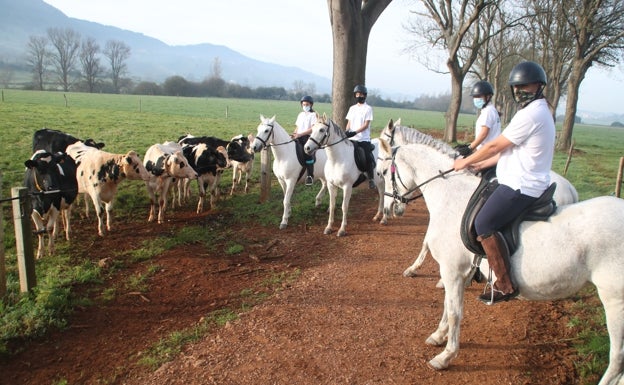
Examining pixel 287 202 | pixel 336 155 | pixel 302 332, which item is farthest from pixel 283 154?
pixel 302 332

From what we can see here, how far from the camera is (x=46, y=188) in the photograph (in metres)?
7.67

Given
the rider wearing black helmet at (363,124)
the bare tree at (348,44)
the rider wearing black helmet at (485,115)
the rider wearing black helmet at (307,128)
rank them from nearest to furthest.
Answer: the rider wearing black helmet at (485,115)
the rider wearing black helmet at (363,124)
the rider wearing black helmet at (307,128)
the bare tree at (348,44)

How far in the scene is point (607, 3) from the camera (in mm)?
21500

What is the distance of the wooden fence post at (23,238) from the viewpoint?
5648mm

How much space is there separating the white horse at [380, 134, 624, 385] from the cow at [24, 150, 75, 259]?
6981mm

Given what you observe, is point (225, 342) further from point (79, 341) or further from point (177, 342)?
point (79, 341)

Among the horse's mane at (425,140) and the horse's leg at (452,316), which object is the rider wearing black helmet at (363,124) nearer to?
the horse's mane at (425,140)

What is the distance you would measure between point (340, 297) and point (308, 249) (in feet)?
7.16

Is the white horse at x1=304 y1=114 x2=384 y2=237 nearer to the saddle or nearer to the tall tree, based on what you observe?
the saddle

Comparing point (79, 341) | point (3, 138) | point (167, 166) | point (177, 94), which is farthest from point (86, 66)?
point (79, 341)

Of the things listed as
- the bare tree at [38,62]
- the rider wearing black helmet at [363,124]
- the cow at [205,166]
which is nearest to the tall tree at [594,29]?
the rider wearing black helmet at [363,124]

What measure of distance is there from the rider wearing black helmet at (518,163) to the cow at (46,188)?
7.43 m

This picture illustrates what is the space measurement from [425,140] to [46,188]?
712cm

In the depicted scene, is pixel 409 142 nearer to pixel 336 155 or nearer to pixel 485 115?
pixel 485 115
